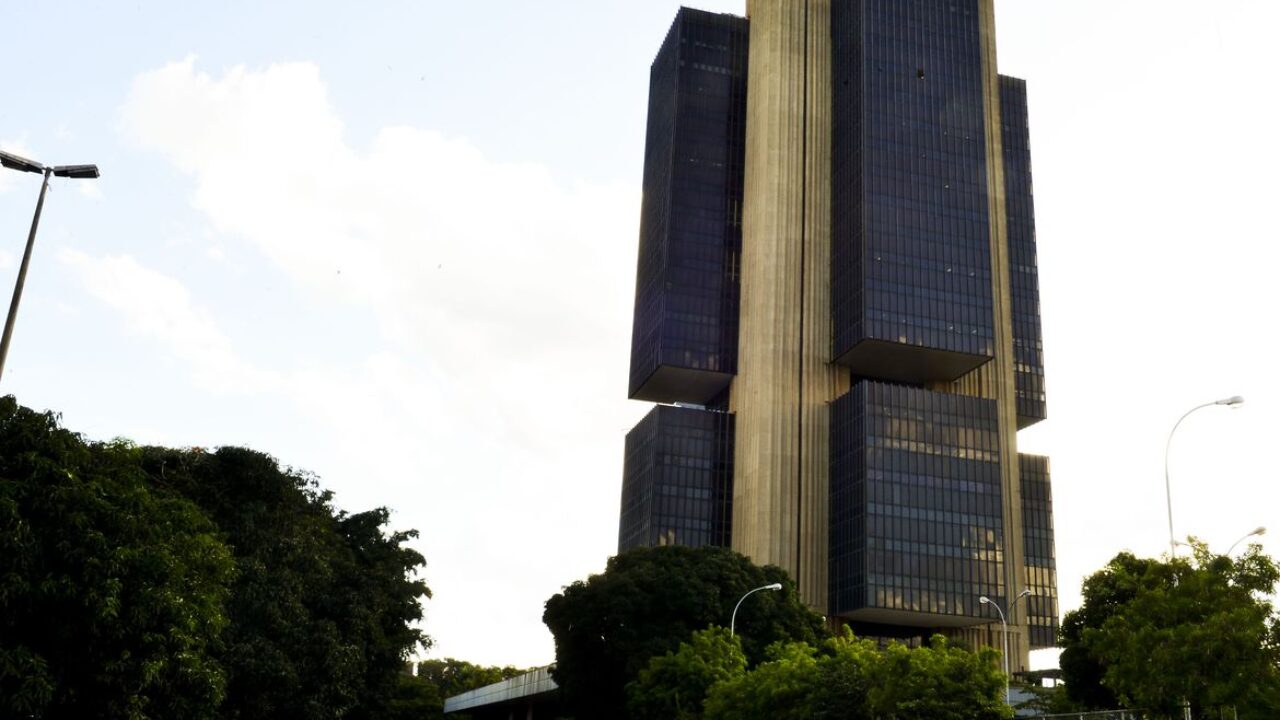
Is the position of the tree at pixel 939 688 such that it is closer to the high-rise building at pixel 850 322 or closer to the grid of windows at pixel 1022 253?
the high-rise building at pixel 850 322

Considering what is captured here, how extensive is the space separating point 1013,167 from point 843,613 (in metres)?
68.7

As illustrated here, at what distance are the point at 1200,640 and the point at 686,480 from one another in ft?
348

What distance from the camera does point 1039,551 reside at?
145750mm

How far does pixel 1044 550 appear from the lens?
5743 inches

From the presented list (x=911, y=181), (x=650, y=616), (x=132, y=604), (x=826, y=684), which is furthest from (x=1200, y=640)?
(x=911, y=181)

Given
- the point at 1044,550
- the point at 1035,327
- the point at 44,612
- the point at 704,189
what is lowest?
the point at 44,612

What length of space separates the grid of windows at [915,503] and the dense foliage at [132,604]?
82882 millimetres

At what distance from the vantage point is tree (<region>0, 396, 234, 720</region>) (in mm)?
30078

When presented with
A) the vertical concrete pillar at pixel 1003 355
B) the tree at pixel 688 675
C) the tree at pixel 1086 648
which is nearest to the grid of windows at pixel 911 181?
the vertical concrete pillar at pixel 1003 355

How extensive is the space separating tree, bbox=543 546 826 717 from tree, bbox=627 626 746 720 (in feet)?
41.2

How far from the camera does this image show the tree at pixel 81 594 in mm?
30078

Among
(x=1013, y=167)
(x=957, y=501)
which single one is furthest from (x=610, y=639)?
(x=1013, y=167)

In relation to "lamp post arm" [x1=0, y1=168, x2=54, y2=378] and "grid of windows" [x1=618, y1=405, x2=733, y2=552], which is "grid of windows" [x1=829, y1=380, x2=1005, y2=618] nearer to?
"grid of windows" [x1=618, y1=405, x2=733, y2=552]

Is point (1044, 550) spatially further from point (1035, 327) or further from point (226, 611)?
point (226, 611)
